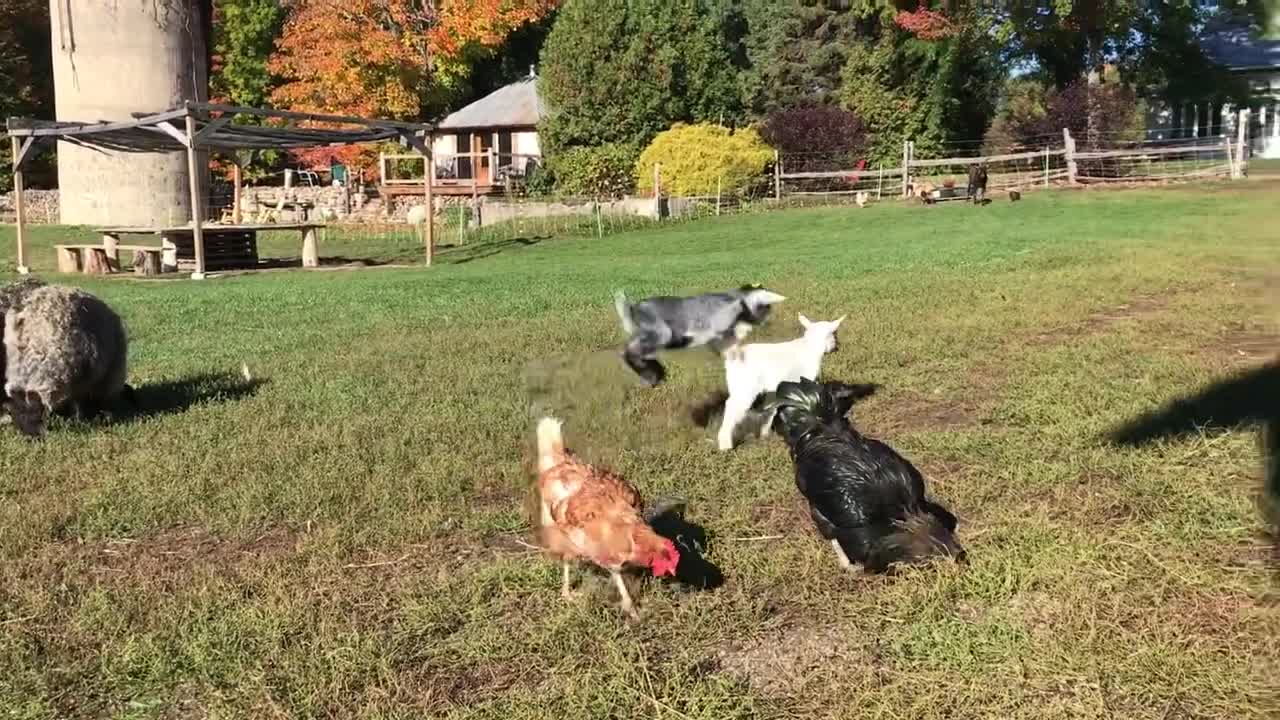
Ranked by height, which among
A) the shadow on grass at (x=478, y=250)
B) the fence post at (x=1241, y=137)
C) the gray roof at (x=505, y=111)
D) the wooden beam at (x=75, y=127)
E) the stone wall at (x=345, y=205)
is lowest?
the shadow on grass at (x=478, y=250)

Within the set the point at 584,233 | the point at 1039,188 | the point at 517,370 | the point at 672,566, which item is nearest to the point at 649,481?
the point at 672,566

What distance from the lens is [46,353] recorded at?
651 centimetres

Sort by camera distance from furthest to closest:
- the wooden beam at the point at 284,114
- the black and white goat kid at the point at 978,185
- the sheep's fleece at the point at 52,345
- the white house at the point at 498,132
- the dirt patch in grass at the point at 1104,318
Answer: the white house at the point at 498,132 → the black and white goat kid at the point at 978,185 → the wooden beam at the point at 284,114 → the dirt patch in grass at the point at 1104,318 → the sheep's fleece at the point at 52,345

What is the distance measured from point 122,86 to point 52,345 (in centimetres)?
3279

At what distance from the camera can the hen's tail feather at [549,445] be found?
4.03 meters

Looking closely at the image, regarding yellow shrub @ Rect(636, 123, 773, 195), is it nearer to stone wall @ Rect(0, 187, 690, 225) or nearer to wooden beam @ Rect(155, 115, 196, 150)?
stone wall @ Rect(0, 187, 690, 225)

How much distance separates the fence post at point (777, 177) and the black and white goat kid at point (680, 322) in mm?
31484

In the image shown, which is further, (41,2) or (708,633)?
(41,2)

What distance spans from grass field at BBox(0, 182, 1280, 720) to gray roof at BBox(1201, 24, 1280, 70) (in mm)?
127

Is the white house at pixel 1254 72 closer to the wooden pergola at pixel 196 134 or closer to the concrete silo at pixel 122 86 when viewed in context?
the wooden pergola at pixel 196 134

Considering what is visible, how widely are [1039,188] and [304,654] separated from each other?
3268 centimetres

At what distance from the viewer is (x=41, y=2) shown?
4756 cm

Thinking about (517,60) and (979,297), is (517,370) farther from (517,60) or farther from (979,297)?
(517,60)

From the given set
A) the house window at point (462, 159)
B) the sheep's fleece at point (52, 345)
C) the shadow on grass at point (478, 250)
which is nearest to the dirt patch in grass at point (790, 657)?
the sheep's fleece at point (52, 345)
